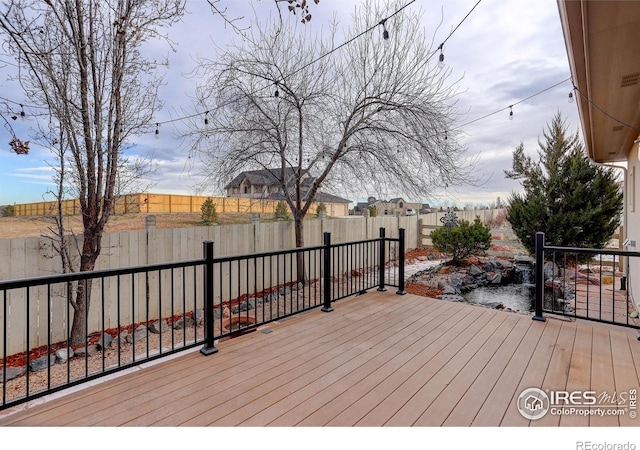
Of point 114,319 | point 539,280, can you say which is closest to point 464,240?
point 539,280

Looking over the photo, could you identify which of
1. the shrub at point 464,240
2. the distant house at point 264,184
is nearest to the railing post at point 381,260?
the distant house at point 264,184

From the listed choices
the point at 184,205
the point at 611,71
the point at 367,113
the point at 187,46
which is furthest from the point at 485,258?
the point at 187,46

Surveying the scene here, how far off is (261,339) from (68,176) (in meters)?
3.05

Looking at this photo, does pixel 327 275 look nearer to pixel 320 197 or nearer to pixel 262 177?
pixel 262 177

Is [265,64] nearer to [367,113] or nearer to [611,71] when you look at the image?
[367,113]

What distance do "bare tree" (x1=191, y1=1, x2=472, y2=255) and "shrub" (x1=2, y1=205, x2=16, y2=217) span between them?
261 cm

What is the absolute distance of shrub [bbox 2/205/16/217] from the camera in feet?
13.3

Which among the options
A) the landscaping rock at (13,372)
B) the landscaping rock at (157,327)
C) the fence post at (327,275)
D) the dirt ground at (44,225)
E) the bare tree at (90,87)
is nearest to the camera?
the landscaping rock at (13,372)

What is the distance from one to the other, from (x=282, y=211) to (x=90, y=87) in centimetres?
400

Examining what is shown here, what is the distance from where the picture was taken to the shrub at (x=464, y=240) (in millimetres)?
8422

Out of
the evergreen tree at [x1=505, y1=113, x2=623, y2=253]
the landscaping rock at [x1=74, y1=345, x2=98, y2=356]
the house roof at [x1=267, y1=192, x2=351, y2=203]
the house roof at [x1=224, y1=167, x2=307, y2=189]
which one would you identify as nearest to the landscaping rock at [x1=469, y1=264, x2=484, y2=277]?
the evergreen tree at [x1=505, y1=113, x2=623, y2=253]

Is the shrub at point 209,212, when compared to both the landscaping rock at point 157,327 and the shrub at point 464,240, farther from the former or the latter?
the shrub at point 464,240

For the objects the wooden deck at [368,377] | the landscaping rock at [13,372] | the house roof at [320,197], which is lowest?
the landscaping rock at [13,372]

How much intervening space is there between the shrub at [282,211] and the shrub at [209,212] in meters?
1.27
